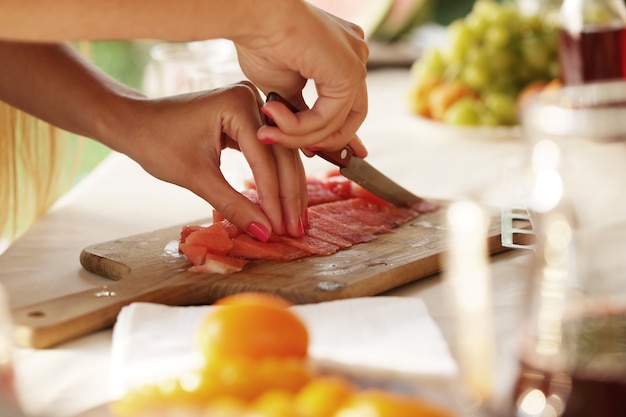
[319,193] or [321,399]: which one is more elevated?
[321,399]

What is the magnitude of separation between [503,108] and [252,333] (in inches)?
67.7

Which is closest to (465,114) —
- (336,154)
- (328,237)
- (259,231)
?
(336,154)

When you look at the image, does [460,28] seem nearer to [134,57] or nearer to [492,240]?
[492,240]

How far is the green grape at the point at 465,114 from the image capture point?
2.45 m

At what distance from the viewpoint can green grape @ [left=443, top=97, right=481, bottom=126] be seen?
2.45 metres

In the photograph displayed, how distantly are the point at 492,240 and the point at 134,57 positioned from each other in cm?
469

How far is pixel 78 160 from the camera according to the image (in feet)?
7.22

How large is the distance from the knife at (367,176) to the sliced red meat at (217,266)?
0.24m

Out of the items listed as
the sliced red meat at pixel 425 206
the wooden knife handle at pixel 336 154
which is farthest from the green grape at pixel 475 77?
the wooden knife handle at pixel 336 154

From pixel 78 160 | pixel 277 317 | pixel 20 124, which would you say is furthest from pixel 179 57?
pixel 277 317

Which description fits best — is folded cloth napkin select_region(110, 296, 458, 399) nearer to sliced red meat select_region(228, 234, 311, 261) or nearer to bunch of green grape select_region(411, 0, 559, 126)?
sliced red meat select_region(228, 234, 311, 261)

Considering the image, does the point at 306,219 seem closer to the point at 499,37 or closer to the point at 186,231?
the point at 186,231

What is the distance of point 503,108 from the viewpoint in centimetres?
243

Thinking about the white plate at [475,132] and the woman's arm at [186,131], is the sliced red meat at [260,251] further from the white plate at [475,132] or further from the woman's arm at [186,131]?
the white plate at [475,132]
